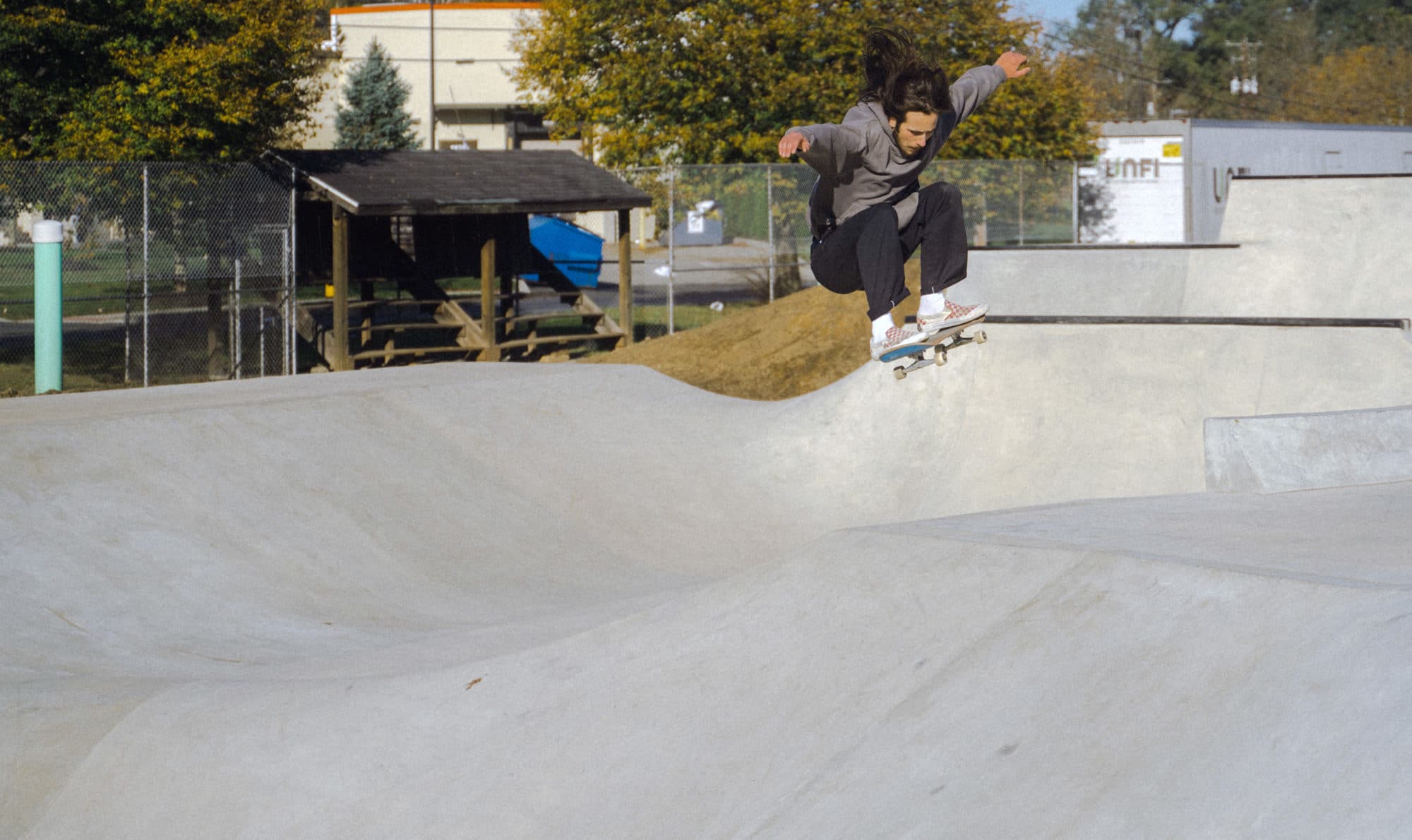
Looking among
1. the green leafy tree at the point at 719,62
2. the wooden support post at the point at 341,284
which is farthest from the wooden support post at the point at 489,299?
the green leafy tree at the point at 719,62

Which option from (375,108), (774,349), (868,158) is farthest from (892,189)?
(375,108)

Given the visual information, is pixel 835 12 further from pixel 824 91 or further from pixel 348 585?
pixel 348 585

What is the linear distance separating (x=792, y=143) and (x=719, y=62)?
1856 cm

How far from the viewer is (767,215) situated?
21531mm

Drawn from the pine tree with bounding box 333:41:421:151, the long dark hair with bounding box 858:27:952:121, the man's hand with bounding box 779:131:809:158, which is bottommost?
the man's hand with bounding box 779:131:809:158

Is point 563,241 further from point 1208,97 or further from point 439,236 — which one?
point 1208,97

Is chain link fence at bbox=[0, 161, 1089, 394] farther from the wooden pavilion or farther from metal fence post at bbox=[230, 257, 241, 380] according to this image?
the wooden pavilion

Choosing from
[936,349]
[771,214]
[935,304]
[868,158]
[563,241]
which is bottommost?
[936,349]

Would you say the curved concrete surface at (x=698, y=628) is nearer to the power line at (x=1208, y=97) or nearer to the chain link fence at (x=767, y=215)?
the chain link fence at (x=767, y=215)

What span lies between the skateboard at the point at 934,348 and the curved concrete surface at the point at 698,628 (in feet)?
3.46

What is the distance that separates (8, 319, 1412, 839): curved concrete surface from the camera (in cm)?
398

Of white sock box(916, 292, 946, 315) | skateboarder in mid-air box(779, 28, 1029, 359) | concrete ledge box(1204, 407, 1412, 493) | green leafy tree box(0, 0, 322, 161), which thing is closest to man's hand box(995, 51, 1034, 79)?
skateboarder in mid-air box(779, 28, 1029, 359)

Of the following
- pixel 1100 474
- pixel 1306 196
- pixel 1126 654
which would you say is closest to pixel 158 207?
pixel 1100 474

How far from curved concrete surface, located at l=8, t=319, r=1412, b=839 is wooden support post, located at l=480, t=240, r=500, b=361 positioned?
733 centimetres
